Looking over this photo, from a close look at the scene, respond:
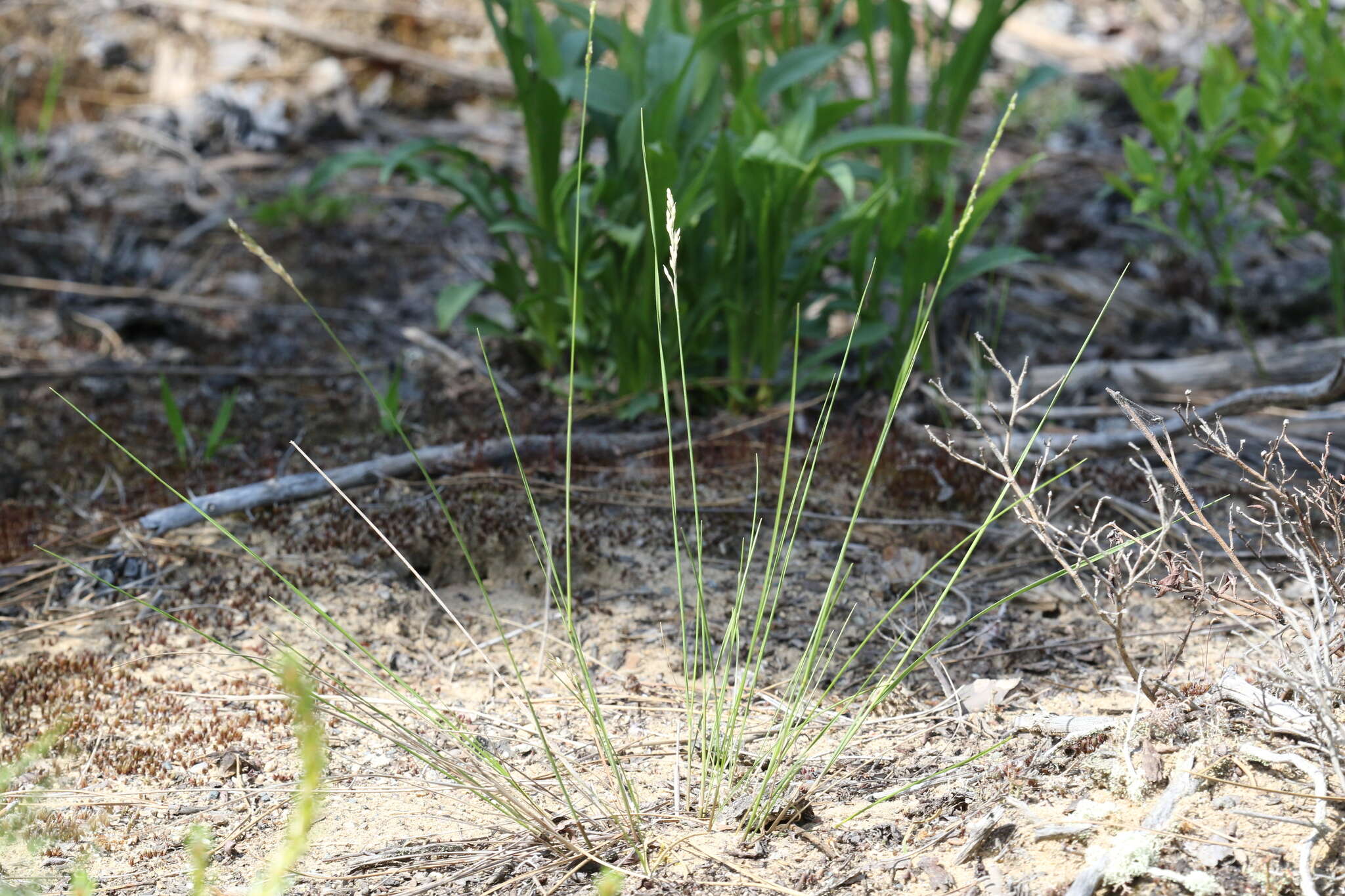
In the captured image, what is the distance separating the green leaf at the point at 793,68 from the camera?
4.03 metres

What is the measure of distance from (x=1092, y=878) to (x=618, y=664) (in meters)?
1.48

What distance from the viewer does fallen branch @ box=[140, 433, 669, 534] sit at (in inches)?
133

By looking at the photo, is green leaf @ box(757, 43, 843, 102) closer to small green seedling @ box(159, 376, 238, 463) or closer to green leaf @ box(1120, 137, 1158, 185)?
green leaf @ box(1120, 137, 1158, 185)

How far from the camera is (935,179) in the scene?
4.96 m

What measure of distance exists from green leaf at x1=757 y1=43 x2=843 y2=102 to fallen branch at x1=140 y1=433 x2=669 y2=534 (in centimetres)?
136

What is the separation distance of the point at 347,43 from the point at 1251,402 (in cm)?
654

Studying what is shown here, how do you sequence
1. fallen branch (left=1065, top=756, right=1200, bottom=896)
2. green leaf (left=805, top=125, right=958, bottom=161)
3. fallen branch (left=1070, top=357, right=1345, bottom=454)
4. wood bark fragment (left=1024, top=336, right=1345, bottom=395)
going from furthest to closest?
wood bark fragment (left=1024, top=336, right=1345, bottom=395) < green leaf (left=805, top=125, right=958, bottom=161) < fallen branch (left=1070, top=357, right=1345, bottom=454) < fallen branch (left=1065, top=756, right=1200, bottom=896)

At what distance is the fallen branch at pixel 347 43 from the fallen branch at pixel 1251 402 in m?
5.42

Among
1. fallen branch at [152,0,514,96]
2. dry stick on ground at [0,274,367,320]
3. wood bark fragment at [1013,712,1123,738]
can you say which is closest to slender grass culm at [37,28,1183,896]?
wood bark fragment at [1013,712,1123,738]

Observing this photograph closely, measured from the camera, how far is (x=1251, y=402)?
3.47m

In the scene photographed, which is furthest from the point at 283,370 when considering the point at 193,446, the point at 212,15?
the point at 212,15

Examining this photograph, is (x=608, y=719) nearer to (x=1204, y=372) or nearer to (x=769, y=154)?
(x=769, y=154)

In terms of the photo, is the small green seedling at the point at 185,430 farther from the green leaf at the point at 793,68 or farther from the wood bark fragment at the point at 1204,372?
the wood bark fragment at the point at 1204,372

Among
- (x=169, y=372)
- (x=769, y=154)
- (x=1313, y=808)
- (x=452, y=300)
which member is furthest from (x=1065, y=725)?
(x=169, y=372)
